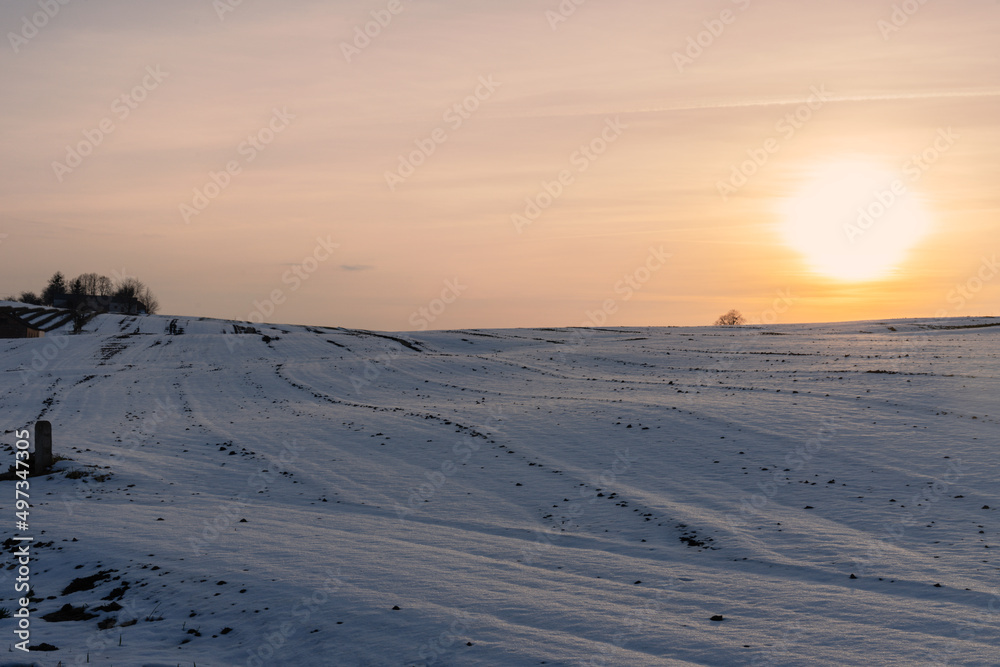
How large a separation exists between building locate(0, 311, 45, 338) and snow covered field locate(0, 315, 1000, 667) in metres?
51.7

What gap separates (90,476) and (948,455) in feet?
80.5

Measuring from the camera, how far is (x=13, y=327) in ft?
268

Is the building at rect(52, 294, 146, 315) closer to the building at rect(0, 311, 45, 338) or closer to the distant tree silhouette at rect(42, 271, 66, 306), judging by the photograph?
the distant tree silhouette at rect(42, 271, 66, 306)

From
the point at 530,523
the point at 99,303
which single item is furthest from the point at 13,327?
the point at 99,303

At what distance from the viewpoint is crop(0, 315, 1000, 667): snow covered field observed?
1022 cm

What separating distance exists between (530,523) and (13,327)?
85930mm

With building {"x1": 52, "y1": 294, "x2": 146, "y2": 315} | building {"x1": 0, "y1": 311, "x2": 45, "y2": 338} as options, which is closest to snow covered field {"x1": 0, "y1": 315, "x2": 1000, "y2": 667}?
building {"x1": 0, "y1": 311, "x2": 45, "y2": 338}

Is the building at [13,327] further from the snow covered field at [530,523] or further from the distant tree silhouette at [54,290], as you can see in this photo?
the distant tree silhouette at [54,290]

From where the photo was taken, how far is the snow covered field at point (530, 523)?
10.2m

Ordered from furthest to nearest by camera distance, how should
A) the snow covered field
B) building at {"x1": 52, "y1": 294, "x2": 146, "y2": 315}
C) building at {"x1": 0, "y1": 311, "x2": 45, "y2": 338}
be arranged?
building at {"x1": 52, "y1": 294, "x2": 146, "y2": 315}, building at {"x1": 0, "y1": 311, "x2": 45, "y2": 338}, the snow covered field

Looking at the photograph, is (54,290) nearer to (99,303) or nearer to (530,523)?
(99,303)

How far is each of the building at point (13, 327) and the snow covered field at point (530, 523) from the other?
51696mm

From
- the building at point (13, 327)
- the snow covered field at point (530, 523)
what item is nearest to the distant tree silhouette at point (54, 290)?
the building at point (13, 327)

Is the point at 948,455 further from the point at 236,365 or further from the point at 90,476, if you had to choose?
the point at 236,365
